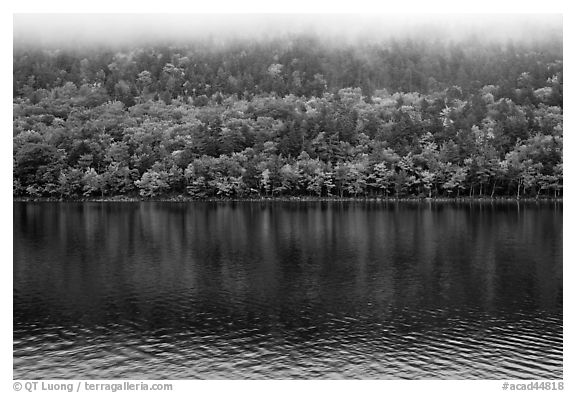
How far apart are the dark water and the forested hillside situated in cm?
4469

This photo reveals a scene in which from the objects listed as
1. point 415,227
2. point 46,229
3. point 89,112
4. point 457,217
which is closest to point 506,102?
point 457,217

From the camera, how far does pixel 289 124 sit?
103 m

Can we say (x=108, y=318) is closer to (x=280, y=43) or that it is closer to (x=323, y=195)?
(x=323, y=195)

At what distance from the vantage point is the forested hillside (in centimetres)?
8612

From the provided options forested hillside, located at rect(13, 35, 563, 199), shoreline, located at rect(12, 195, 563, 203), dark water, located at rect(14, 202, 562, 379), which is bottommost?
dark water, located at rect(14, 202, 562, 379)

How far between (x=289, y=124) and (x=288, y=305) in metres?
82.1

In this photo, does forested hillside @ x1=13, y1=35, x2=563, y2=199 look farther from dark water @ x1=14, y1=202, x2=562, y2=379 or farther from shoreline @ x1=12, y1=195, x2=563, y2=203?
dark water @ x1=14, y1=202, x2=562, y2=379

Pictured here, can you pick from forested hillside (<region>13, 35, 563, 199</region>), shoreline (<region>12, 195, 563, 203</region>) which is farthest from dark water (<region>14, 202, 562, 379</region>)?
forested hillside (<region>13, 35, 563, 199</region>)

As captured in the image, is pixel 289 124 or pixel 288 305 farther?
pixel 289 124

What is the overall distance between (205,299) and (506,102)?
103289 millimetres

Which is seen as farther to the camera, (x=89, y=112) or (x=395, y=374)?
(x=89, y=112)

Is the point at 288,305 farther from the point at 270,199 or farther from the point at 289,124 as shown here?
the point at 289,124

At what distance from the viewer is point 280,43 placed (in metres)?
171

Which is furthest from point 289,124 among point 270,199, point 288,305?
point 288,305
